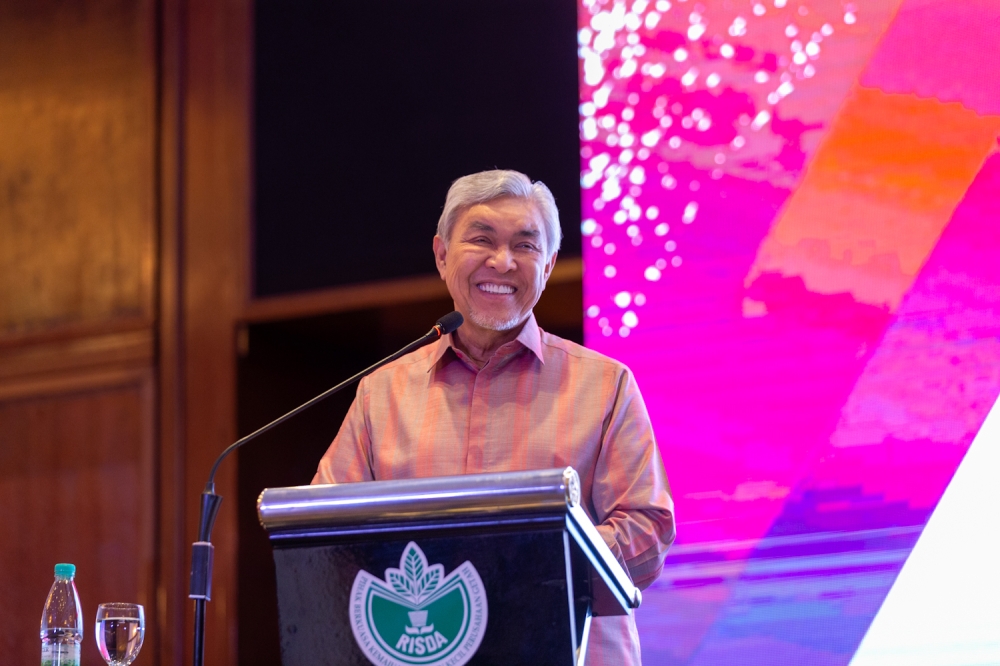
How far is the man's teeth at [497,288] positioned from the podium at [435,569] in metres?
0.85

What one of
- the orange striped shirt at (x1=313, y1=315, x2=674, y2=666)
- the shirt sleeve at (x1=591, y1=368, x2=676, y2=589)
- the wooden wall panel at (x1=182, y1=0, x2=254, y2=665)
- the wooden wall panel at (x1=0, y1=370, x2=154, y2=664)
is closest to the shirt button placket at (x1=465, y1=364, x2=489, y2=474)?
the orange striped shirt at (x1=313, y1=315, x2=674, y2=666)

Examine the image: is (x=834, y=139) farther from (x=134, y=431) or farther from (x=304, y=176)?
(x=134, y=431)

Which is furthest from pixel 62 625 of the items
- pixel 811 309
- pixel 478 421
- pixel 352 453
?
pixel 811 309

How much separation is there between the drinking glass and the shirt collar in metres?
0.75

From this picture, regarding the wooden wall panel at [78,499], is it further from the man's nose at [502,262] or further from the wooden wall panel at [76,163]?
the man's nose at [502,262]

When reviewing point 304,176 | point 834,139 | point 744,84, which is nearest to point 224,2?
point 304,176

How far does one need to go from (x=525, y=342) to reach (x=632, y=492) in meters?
0.41

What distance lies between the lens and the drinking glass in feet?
7.48

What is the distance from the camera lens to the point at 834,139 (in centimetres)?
308

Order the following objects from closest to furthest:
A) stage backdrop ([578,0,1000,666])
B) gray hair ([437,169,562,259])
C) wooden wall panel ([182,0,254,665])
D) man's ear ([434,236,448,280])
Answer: gray hair ([437,169,562,259])
man's ear ([434,236,448,280])
stage backdrop ([578,0,1000,666])
wooden wall panel ([182,0,254,665])

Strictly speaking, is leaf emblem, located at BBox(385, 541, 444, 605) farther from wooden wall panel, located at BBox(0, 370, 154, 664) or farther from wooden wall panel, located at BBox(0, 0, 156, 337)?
wooden wall panel, located at BBox(0, 0, 156, 337)

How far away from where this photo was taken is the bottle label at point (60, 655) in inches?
89.5

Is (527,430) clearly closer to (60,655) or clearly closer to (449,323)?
(449,323)

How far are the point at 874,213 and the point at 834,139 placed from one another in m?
0.23
